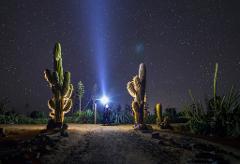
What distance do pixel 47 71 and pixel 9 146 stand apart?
334 inches

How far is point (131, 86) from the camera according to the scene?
22375 mm

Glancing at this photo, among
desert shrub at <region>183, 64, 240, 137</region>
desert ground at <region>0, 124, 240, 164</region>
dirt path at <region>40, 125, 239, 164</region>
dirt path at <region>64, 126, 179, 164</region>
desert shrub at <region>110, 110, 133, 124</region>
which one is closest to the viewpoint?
desert ground at <region>0, 124, 240, 164</region>

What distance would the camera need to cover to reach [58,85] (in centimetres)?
2067

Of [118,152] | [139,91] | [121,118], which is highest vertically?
[139,91]

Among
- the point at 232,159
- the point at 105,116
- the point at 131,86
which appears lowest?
the point at 232,159

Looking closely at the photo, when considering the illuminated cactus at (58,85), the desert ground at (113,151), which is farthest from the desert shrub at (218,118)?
the illuminated cactus at (58,85)

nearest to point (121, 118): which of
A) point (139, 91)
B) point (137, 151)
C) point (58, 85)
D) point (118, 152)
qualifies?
point (139, 91)

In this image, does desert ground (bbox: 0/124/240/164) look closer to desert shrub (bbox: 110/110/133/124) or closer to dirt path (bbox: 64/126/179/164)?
dirt path (bbox: 64/126/179/164)

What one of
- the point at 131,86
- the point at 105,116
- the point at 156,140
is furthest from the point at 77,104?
the point at 156,140

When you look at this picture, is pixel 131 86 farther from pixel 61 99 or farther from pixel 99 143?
pixel 99 143

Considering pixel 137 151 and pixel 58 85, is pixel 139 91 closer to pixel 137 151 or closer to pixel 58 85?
pixel 58 85

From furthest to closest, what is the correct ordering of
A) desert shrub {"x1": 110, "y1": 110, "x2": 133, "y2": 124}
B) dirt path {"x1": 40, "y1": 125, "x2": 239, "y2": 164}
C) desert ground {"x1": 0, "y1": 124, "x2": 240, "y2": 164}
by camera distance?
desert shrub {"x1": 110, "y1": 110, "x2": 133, "y2": 124} → dirt path {"x1": 40, "y1": 125, "x2": 239, "y2": 164} → desert ground {"x1": 0, "y1": 124, "x2": 240, "y2": 164}

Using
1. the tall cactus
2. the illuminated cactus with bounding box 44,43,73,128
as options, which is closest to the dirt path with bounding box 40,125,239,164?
the illuminated cactus with bounding box 44,43,73,128

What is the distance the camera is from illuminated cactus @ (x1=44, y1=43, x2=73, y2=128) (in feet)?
67.5
